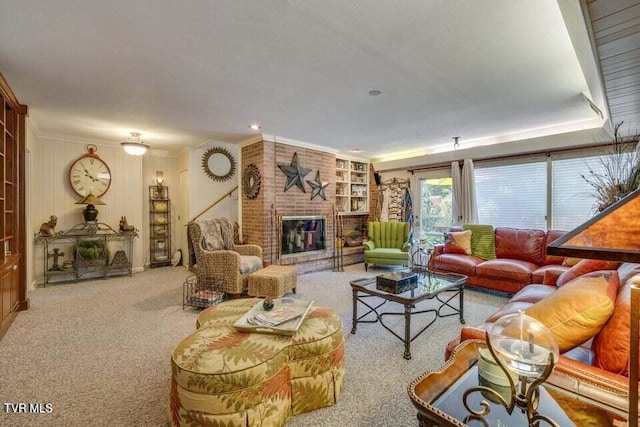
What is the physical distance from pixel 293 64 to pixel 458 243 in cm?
350

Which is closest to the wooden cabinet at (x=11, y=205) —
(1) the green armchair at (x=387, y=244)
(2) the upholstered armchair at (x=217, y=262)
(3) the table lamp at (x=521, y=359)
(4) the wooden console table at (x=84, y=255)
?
(4) the wooden console table at (x=84, y=255)

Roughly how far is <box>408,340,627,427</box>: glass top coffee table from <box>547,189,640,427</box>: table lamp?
44 cm

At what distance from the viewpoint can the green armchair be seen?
4984 mm

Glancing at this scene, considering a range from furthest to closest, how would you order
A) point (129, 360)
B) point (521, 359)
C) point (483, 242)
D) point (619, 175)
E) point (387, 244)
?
point (387, 244) < point (483, 242) < point (619, 175) < point (129, 360) < point (521, 359)

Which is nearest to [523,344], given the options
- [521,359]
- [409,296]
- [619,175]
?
[521,359]

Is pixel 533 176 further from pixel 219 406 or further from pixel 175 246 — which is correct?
pixel 175 246

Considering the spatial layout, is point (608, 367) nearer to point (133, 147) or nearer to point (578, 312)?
point (578, 312)

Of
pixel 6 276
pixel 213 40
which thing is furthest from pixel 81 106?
pixel 213 40

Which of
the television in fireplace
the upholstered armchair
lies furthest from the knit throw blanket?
the television in fireplace

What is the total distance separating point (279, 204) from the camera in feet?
15.5

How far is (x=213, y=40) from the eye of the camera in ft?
6.52

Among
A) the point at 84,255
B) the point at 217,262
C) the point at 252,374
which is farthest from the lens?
the point at 84,255

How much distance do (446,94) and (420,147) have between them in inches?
106

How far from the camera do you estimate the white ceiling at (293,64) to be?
173 centimetres
